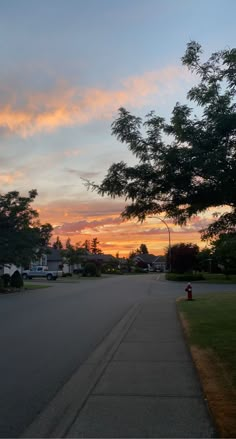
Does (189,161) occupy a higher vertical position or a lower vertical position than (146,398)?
higher

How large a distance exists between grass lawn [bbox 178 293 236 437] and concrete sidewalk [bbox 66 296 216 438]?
0.15 m

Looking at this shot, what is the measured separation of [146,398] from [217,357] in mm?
3056

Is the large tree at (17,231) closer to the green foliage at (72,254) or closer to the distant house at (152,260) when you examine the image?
the green foliage at (72,254)

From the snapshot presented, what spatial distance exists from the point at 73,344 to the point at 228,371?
4316 millimetres

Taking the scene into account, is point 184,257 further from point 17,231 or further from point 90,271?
point 17,231

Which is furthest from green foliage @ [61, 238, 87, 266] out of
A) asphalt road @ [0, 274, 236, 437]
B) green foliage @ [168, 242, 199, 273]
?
asphalt road @ [0, 274, 236, 437]

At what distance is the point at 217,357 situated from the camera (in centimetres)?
930

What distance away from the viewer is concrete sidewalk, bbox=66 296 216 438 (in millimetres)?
5375

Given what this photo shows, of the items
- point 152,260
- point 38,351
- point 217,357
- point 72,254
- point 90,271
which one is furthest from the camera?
point 152,260

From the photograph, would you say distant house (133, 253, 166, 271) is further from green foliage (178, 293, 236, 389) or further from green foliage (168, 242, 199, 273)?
green foliage (178, 293, 236, 389)

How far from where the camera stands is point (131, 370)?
8414 mm

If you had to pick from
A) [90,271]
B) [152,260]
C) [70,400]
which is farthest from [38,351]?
[152,260]

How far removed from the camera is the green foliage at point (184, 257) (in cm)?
6025

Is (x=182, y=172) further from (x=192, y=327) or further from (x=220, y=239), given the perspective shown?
(x=192, y=327)
